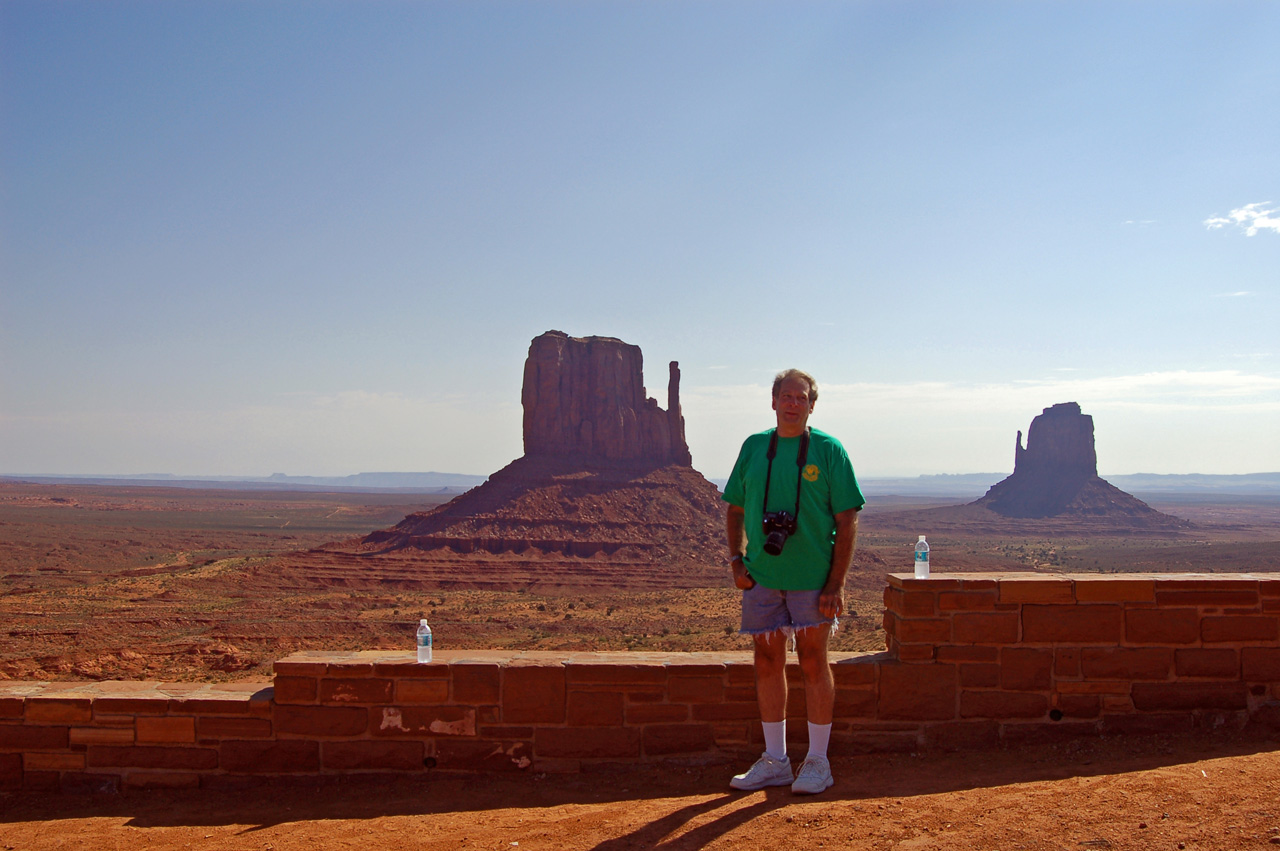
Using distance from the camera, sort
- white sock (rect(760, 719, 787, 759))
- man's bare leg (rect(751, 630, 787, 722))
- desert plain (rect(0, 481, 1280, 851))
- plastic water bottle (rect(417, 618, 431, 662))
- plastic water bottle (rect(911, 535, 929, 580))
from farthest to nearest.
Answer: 1. plastic water bottle (rect(911, 535, 929, 580))
2. plastic water bottle (rect(417, 618, 431, 662))
3. white sock (rect(760, 719, 787, 759))
4. man's bare leg (rect(751, 630, 787, 722))
5. desert plain (rect(0, 481, 1280, 851))

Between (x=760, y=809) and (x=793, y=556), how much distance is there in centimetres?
132

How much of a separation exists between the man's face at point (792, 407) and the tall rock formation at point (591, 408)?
2450 inches

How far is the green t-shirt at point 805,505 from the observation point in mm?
4531

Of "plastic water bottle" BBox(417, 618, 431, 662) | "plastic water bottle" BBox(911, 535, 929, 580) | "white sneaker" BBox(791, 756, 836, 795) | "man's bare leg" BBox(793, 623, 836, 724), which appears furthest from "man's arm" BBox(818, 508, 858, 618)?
"plastic water bottle" BBox(417, 618, 431, 662)

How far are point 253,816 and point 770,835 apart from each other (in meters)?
2.93

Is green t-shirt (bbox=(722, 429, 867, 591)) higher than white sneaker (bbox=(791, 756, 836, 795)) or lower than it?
higher

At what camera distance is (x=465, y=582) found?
44156 millimetres

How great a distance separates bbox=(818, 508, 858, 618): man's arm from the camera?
4.46 meters

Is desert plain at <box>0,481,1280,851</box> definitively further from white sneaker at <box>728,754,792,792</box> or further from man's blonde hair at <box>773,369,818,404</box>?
man's blonde hair at <box>773,369,818,404</box>

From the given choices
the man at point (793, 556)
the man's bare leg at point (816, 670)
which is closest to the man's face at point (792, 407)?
the man at point (793, 556)

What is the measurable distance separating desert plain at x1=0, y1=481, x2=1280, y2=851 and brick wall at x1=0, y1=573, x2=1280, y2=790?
16 cm

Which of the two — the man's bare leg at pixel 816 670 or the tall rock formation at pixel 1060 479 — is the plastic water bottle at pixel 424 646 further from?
the tall rock formation at pixel 1060 479

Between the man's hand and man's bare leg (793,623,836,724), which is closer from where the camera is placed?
the man's hand

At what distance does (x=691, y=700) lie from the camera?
5371mm
